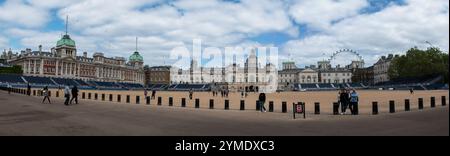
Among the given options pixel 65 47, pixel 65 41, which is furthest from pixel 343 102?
pixel 65 41

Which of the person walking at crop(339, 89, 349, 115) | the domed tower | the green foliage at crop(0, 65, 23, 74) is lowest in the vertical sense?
the person walking at crop(339, 89, 349, 115)

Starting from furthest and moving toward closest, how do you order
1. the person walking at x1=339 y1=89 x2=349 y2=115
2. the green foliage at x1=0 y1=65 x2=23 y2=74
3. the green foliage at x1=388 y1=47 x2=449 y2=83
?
the green foliage at x1=0 y1=65 x2=23 y2=74, the green foliage at x1=388 y1=47 x2=449 y2=83, the person walking at x1=339 y1=89 x2=349 y2=115

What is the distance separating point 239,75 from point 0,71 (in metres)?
91.6

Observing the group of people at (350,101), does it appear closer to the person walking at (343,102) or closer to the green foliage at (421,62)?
the person walking at (343,102)

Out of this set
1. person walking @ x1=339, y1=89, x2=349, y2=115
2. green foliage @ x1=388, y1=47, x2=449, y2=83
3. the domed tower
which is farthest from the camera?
the domed tower

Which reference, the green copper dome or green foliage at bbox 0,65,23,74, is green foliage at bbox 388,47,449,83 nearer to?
the green copper dome

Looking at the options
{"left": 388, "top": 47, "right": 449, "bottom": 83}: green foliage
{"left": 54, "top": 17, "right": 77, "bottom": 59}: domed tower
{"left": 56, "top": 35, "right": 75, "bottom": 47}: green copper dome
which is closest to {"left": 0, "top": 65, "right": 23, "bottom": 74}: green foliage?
{"left": 54, "top": 17, "right": 77, "bottom": 59}: domed tower

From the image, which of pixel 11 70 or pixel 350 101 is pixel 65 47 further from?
pixel 350 101

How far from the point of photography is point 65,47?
497 ft

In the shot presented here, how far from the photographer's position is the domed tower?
151250 mm

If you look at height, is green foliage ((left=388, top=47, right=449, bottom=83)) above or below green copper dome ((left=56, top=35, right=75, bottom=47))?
below
